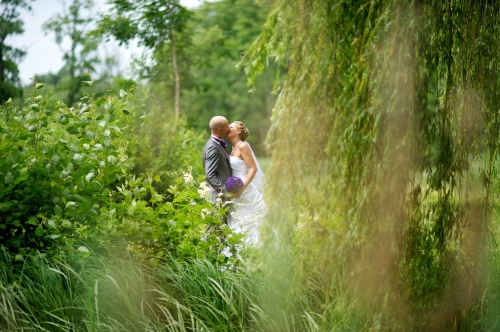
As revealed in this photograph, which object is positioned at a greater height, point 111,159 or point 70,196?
point 111,159

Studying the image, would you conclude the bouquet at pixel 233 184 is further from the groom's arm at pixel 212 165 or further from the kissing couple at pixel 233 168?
the groom's arm at pixel 212 165

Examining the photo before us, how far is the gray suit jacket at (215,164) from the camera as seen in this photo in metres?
7.08

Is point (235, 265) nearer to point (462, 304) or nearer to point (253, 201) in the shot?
point (462, 304)

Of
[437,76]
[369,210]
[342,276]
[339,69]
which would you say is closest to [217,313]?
[342,276]

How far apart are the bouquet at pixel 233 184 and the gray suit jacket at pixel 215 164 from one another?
114mm

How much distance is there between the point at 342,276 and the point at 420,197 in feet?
2.32

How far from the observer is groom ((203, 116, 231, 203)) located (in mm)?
7090

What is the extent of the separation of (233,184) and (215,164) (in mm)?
378

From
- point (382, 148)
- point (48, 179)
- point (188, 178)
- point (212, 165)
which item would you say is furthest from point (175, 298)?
point (212, 165)

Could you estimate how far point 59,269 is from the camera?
4312mm

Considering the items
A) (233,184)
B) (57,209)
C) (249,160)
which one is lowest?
(233,184)

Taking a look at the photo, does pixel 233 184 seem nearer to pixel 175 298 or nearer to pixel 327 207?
pixel 175 298

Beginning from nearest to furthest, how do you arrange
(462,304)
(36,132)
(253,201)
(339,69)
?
1. (339,69)
2. (462,304)
3. (36,132)
4. (253,201)

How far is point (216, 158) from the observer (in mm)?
7121
